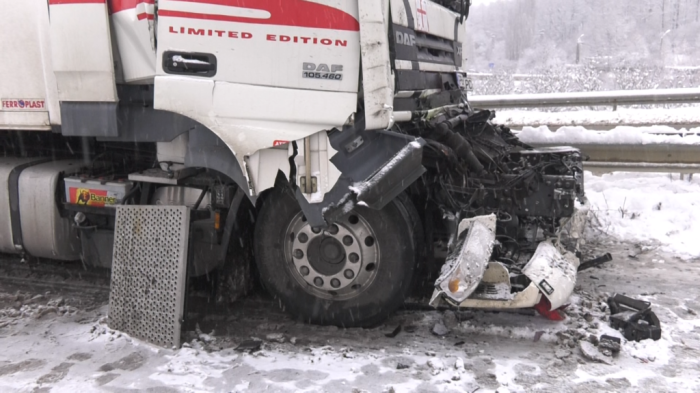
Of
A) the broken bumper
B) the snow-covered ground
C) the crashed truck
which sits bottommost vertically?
the snow-covered ground

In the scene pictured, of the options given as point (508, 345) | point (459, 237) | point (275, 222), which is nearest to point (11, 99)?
point (275, 222)

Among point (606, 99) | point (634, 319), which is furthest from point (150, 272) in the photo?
point (606, 99)

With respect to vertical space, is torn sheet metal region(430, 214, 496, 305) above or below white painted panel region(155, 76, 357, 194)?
below

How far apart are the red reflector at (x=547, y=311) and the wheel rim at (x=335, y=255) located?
3.78 feet

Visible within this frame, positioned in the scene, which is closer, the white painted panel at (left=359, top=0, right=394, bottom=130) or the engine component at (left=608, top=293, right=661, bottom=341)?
the white painted panel at (left=359, top=0, right=394, bottom=130)

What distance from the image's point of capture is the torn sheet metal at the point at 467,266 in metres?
3.78

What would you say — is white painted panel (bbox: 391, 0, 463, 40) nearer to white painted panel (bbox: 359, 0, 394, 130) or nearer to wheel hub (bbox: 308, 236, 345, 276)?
white painted panel (bbox: 359, 0, 394, 130)

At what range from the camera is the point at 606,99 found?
1005cm

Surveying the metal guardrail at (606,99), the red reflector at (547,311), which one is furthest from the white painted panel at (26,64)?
the metal guardrail at (606,99)

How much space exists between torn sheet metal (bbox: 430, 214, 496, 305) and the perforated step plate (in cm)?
176

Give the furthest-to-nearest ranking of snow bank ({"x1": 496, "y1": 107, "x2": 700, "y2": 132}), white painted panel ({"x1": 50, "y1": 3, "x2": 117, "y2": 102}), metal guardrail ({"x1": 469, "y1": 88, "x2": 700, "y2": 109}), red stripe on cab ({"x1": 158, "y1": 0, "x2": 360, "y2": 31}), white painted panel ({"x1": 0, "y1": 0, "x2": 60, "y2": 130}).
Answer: snow bank ({"x1": 496, "y1": 107, "x2": 700, "y2": 132}) → metal guardrail ({"x1": 469, "y1": 88, "x2": 700, "y2": 109}) → white painted panel ({"x1": 0, "y1": 0, "x2": 60, "y2": 130}) → white painted panel ({"x1": 50, "y1": 3, "x2": 117, "y2": 102}) → red stripe on cab ({"x1": 158, "y1": 0, "x2": 360, "y2": 31})

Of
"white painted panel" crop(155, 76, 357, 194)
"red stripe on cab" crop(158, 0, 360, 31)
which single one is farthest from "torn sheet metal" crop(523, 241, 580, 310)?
"red stripe on cab" crop(158, 0, 360, 31)

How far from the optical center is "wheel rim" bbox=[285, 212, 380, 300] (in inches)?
163

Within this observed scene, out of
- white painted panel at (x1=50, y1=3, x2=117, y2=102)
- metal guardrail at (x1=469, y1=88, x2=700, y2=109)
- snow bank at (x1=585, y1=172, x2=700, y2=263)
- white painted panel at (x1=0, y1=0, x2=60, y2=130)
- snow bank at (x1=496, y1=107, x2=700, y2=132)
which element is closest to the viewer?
white painted panel at (x1=50, y1=3, x2=117, y2=102)
